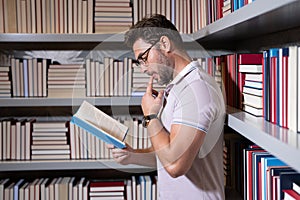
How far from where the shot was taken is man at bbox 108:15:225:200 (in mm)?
1288

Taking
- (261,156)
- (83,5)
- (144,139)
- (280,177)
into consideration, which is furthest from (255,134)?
(83,5)

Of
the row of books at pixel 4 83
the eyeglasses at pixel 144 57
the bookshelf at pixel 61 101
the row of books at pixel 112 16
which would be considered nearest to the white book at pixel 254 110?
the eyeglasses at pixel 144 57

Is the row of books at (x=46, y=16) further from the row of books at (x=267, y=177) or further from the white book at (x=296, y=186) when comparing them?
the white book at (x=296, y=186)

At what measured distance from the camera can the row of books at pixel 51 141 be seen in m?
2.08

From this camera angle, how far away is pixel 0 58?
2.21 m

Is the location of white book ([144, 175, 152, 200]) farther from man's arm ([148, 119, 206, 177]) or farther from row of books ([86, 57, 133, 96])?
man's arm ([148, 119, 206, 177])

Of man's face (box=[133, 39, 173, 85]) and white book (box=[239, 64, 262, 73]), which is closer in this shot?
white book (box=[239, 64, 262, 73])

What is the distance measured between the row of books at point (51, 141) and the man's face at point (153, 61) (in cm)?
66

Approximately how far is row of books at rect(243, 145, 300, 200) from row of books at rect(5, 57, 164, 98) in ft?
2.43

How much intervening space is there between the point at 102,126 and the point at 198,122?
0.36m

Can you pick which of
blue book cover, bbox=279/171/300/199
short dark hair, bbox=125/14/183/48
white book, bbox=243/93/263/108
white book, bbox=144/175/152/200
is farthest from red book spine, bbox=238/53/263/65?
white book, bbox=144/175/152/200

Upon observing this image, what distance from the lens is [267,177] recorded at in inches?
49.4

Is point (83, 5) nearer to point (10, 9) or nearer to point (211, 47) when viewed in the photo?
point (10, 9)

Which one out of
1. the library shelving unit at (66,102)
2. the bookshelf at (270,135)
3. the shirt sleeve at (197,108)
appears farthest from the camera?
the library shelving unit at (66,102)
